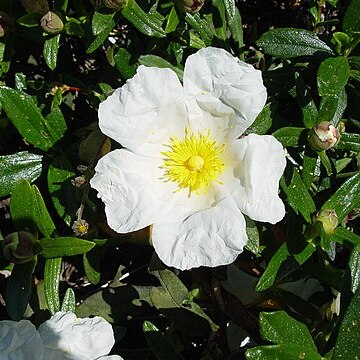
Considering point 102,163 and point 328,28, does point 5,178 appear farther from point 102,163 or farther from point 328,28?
point 328,28

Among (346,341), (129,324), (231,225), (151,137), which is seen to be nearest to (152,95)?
(151,137)

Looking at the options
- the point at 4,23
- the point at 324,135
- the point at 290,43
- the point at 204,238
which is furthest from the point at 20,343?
the point at 290,43

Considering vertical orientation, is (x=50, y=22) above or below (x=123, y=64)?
above

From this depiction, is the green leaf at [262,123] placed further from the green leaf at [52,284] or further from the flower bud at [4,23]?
the flower bud at [4,23]

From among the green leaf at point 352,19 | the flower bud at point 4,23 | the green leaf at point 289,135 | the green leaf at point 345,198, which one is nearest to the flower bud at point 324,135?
the green leaf at point 289,135

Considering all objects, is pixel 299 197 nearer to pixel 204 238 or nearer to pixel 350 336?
pixel 204 238

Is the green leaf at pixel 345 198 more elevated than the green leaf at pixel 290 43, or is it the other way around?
the green leaf at pixel 290 43

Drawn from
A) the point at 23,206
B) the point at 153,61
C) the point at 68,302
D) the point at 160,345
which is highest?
the point at 153,61
